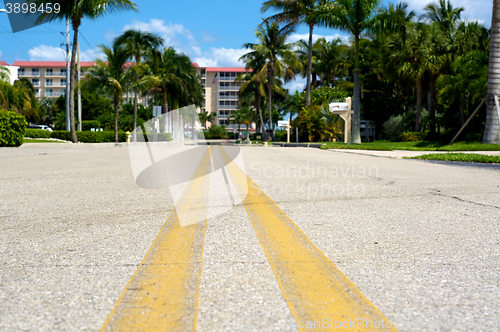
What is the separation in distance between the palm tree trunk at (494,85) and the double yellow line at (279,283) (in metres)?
18.7

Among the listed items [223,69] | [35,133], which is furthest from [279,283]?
[223,69]

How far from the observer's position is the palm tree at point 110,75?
3347 cm

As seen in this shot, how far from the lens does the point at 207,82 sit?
395 ft

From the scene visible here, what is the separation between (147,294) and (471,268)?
1.91 meters

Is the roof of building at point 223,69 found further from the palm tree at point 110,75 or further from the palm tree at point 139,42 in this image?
the palm tree at point 110,75

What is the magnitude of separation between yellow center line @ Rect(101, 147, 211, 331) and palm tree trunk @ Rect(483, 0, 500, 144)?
19.2 meters

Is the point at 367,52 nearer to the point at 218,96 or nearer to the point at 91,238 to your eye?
the point at 91,238

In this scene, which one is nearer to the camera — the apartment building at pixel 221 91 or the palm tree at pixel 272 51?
the palm tree at pixel 272 51

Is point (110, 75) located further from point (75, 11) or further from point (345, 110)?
point (345, 110)

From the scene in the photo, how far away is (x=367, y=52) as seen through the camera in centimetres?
4219

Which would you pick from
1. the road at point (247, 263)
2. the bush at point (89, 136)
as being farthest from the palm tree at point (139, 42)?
the road at point (247, 263)

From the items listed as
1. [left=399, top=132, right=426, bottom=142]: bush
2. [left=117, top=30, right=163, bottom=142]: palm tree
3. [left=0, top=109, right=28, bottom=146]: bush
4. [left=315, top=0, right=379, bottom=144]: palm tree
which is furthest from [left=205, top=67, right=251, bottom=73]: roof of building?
[left=0, top=109, right=28, bottom=146]: bush

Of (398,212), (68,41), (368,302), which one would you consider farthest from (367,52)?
(368,302)

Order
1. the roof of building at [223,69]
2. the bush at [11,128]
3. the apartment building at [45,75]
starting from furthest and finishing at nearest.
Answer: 1. the roof of building at [223,69]
2. the apartment building at [45,75]
3. the bush at [11,128]
